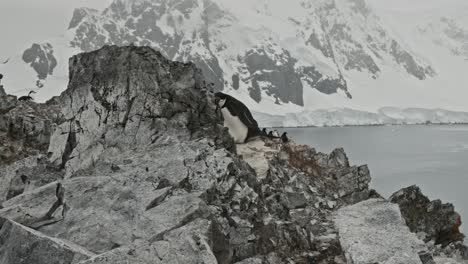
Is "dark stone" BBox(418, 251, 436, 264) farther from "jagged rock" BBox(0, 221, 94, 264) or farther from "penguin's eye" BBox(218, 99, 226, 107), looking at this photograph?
"penguin's eye" BBox(218, 99, 226, 107)

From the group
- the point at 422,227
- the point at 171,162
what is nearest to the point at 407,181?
the point at 422,227

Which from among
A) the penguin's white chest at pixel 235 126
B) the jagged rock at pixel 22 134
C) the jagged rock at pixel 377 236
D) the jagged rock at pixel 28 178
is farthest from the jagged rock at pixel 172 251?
the jagged rock at pixel 22 134

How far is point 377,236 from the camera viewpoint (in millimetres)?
10141

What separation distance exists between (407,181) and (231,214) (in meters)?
51.6

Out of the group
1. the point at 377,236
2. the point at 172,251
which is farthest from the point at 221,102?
the point at 172,251

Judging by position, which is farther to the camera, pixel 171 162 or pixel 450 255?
pixel 450 255

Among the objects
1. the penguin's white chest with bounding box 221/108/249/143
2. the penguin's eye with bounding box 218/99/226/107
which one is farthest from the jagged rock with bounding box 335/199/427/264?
the penguin's eye with bounding box 218/99/226/107

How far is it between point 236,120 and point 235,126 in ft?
0.73

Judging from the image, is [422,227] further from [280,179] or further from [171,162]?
[171,162]

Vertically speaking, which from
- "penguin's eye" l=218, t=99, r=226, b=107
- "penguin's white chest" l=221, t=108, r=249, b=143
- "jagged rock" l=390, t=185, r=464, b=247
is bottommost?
"jagged rock" l=390, t=185, r=464, b=247

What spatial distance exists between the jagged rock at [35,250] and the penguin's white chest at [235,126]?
28.4ft

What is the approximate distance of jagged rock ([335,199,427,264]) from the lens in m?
9.34

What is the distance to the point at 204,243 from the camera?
28.4 ft

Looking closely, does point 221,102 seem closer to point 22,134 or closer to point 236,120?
point 236,120
